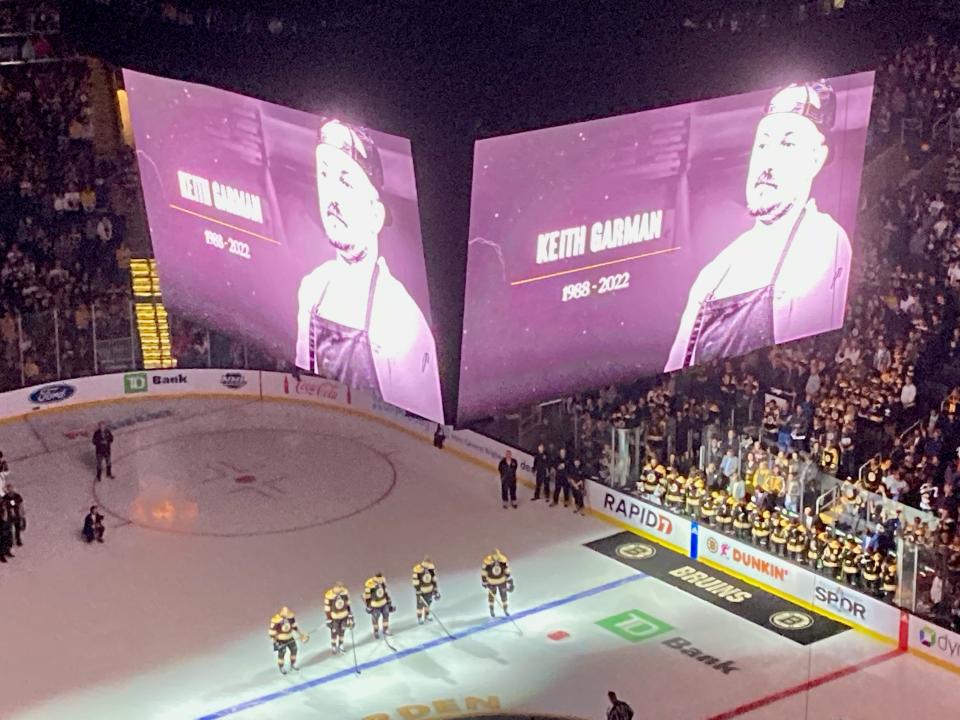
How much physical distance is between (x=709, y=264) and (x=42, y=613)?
12.1m

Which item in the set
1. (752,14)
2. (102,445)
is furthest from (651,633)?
(102,445)

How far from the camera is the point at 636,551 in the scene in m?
28.2

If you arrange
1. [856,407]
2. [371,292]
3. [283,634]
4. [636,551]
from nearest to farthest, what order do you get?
[283,634], [371,292], [636,551], [856,407]

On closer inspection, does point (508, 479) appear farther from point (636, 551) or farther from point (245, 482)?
point (245, 482)

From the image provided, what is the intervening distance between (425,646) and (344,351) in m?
4.71

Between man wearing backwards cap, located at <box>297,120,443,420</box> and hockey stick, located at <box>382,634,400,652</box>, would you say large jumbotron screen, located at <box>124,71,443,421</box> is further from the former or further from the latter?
hockey stick, located at <box>382,634,400,652</box>

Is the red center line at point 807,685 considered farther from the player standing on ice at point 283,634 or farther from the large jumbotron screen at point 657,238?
the player standing on ice at point 283,634

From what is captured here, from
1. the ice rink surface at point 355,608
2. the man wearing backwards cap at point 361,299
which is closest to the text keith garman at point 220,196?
the man wearing backwards cap at point 361,299

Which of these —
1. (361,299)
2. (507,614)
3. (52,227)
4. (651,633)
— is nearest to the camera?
(361,299)

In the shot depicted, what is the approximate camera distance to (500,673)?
23938mm

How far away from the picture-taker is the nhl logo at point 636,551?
28.0m

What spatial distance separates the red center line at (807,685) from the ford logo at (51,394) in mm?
19142

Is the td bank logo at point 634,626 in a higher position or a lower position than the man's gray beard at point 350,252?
lower

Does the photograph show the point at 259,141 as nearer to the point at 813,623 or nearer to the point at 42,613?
the point at 42,613
